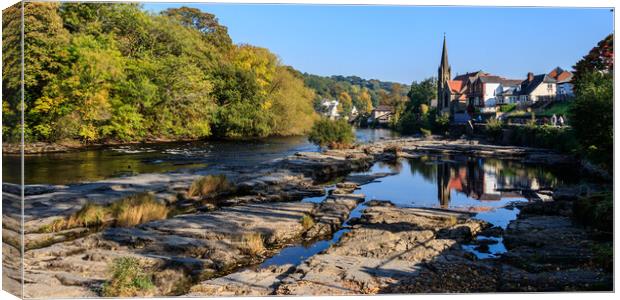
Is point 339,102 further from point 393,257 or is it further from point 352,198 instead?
point 393,257

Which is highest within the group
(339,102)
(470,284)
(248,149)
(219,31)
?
(219,31)

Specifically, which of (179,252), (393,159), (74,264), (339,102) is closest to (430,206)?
(339,102)

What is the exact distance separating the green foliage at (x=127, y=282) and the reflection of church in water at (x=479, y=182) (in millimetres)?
7839

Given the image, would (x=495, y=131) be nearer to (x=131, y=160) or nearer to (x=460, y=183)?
(x=460, y=183)

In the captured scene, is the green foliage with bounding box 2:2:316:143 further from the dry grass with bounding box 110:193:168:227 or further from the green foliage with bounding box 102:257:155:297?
the green foliage with bounding box 102:257:155:297

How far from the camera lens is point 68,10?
7.20 metres

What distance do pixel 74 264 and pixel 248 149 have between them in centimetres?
626

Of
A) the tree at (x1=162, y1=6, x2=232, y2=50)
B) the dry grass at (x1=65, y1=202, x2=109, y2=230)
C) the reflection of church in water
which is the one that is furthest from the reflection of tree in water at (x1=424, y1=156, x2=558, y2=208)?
the dry grass at (x1=65, y1=202, x2=109, y2=230)

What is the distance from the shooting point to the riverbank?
630cm

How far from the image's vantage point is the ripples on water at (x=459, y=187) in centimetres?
917

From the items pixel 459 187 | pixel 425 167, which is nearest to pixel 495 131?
pixel 425 167

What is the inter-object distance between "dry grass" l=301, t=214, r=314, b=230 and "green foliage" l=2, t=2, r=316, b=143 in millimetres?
2304

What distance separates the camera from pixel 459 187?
1553cm

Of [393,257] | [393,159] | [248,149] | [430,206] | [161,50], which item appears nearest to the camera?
[393,257]
